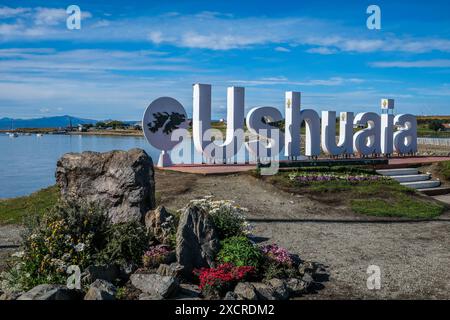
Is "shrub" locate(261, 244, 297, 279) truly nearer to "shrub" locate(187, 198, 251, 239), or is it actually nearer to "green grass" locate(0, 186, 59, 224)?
"shrub" locate(187, 198, 251, 239)

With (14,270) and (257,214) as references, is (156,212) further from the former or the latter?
(257,214)

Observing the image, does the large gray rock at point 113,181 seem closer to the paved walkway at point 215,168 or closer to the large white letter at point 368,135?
the paved walkway at point 215,168

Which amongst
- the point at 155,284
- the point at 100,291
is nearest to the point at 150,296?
the point at 155,284

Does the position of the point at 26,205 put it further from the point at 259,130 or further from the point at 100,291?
the point at 100,291

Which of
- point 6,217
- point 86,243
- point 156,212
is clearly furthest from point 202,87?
point 86,243

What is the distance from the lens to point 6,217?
693 inches

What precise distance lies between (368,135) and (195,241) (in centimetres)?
2345

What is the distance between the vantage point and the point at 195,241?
9.91 metres

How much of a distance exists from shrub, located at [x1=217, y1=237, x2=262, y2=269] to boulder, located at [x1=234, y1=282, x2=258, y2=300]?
3.08 feet

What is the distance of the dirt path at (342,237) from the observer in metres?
10.0

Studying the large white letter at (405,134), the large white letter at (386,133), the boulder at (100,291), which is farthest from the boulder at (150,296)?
the large white letter at (405,134)

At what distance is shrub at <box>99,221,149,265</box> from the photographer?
966 cm
